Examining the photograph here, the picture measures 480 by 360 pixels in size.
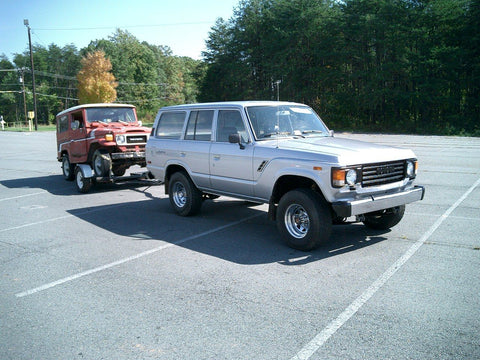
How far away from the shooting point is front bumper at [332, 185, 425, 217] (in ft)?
18.6

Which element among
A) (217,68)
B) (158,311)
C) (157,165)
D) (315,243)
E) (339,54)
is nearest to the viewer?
(158,311)

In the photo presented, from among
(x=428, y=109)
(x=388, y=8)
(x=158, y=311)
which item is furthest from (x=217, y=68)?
(x=158, y=311)

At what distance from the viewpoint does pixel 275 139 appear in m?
7.06

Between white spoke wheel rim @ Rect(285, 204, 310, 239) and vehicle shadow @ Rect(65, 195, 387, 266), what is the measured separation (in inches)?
11.2

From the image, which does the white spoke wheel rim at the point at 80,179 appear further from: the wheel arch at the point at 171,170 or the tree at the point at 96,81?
the tree at the point at 96,81

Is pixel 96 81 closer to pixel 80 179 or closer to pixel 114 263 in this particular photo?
pixel 80 179

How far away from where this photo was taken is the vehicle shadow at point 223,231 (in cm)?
625

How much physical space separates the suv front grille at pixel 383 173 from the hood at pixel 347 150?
9 cm

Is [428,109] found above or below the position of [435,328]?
above

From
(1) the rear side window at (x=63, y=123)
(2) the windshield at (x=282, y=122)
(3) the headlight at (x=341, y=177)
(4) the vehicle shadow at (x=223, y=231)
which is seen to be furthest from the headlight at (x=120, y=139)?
(3) the headlight at (x=341, y=177)

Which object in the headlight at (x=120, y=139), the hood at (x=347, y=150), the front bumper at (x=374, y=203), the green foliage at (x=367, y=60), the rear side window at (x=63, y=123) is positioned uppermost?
the green foliage at (x=367, y=60)

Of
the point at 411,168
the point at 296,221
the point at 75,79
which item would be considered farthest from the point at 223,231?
the point at 75,79

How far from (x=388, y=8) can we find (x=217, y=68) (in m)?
28.3

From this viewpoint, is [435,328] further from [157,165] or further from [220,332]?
[157,165]
